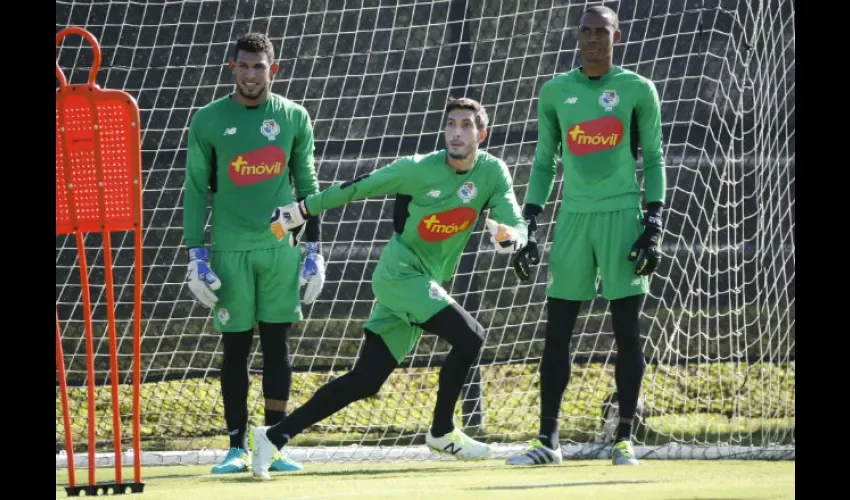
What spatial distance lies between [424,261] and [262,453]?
976mm

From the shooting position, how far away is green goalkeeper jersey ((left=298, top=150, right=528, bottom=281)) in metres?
5.39

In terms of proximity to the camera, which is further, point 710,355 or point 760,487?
point 710,355

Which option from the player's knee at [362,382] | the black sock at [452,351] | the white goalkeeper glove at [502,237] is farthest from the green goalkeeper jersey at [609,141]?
the player's knee at [362,382]

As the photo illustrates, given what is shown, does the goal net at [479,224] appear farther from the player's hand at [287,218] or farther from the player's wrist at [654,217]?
the player's hand at [287,218]

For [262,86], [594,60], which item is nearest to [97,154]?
[262,86]

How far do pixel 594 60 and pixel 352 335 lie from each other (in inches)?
100

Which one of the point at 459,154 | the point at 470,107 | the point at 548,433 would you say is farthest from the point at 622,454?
the point at 470,107

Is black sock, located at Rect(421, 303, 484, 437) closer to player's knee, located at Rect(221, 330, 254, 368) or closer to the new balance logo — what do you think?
the new balance logo

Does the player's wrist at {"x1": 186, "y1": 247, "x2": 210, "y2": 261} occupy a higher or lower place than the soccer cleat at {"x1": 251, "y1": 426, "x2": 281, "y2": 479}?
higher

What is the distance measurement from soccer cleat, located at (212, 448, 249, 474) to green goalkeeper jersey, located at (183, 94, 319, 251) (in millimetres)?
852

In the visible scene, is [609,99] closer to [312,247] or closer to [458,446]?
[312,247]

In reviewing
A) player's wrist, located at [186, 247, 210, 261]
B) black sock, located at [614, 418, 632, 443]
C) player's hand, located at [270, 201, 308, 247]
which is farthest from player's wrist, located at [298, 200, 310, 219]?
black sock, located at [614, 418, 632, 443]
